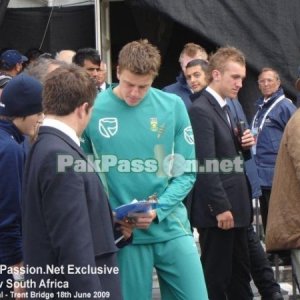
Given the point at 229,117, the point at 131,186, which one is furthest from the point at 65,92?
the point at 229,117

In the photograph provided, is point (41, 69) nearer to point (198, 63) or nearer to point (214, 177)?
point (214, 177)

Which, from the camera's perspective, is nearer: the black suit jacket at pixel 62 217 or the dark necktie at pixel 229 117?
the black suit jacket at pixel 62 217

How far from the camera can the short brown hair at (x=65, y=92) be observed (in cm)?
341

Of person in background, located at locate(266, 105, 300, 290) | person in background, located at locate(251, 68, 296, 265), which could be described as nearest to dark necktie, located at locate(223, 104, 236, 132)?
person in background, located at locate(266, 105, 300, 290)

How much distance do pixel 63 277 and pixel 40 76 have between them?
1.80 meters

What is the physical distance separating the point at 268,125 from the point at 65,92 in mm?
4800

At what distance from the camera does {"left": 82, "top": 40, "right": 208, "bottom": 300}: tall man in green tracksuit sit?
423 centimetres

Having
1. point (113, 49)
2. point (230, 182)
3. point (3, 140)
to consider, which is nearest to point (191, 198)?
point (230, 182)

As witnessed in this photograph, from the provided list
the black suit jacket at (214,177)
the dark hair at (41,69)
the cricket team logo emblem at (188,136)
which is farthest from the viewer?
the black suit jacket at (214,177)

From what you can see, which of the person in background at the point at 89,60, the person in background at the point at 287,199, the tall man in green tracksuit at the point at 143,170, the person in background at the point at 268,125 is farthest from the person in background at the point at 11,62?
the person in background at the point at 287,199

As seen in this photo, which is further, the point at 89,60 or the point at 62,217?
the point at 89,60

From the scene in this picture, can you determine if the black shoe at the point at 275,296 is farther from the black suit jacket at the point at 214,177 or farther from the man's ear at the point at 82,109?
the man's ear at the point at 82,109

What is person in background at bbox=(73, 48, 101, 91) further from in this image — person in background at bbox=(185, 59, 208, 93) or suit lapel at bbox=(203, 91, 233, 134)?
suit lapel at bbox=(203, 91, 233, 134)

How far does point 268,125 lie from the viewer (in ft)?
26.1
